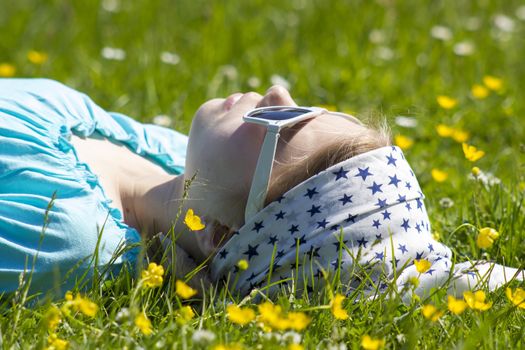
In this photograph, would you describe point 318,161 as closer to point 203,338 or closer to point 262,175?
point 262,175

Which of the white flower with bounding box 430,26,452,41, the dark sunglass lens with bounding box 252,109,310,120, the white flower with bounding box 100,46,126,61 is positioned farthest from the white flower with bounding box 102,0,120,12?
the dark sunglass lens with bounding box 252,109,310,120

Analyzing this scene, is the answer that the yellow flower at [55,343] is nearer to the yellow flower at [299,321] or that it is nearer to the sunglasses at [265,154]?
the yellow flower at [299,321]

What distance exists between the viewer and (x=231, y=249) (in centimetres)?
262

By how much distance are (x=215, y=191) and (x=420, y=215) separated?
2.11 ft

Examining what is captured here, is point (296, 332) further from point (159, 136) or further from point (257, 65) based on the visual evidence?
point (257, 65)

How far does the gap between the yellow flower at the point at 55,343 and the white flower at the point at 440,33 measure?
3895 mm

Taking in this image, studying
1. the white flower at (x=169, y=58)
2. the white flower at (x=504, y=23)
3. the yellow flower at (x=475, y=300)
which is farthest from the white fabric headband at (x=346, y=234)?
the white flower at (x=504, y=23)

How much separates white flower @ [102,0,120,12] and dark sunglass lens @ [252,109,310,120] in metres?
3.04

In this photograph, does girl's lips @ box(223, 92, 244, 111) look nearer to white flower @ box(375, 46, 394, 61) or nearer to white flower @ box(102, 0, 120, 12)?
white flower @ box(375, 46, 394, 61)

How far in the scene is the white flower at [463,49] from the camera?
5160mm

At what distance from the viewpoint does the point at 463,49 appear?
17.1 feet

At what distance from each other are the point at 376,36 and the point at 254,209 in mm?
2999

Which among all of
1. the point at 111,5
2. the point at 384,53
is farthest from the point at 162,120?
the point at 111,5

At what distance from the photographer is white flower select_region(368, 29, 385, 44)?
5.27 m
